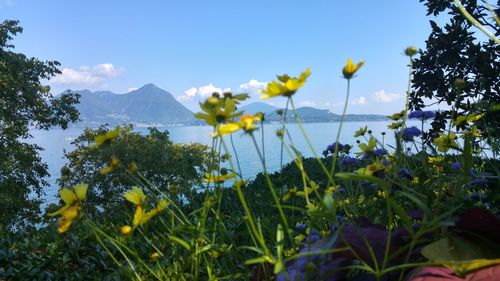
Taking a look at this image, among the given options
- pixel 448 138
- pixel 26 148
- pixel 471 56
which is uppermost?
pixel 471 56

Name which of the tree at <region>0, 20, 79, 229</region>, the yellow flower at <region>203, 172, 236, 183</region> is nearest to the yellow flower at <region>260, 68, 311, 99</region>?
the yellow flower at <region>203, 172, 236, 183</region>

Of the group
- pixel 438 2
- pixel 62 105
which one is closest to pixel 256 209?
pixel 438 2

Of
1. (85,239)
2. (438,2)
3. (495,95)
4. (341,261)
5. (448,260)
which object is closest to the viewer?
(448,260)

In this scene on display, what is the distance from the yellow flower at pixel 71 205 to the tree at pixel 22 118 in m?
10.6

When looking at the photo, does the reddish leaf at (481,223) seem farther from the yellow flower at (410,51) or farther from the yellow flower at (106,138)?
the yellow flower at (106,138)

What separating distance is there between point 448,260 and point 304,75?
417 mm

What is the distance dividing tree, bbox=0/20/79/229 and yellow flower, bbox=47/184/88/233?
10650 mm

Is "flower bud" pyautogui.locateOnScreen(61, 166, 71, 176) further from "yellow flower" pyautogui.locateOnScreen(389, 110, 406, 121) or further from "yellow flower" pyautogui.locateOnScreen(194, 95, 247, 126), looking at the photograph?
"yellow flower" pyautogui.locateOnScreen(389, 110, 406, 121)

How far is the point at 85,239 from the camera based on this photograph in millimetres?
2414

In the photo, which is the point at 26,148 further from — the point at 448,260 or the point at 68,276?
the point at 448,260

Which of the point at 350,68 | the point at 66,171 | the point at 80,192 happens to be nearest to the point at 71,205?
the point at 80,192

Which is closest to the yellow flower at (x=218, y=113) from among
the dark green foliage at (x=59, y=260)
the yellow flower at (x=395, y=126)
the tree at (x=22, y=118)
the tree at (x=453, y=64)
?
the yellow flower at (x=395, y=126)

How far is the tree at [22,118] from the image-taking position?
1073 cm

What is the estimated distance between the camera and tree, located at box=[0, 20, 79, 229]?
10727 millimetres
